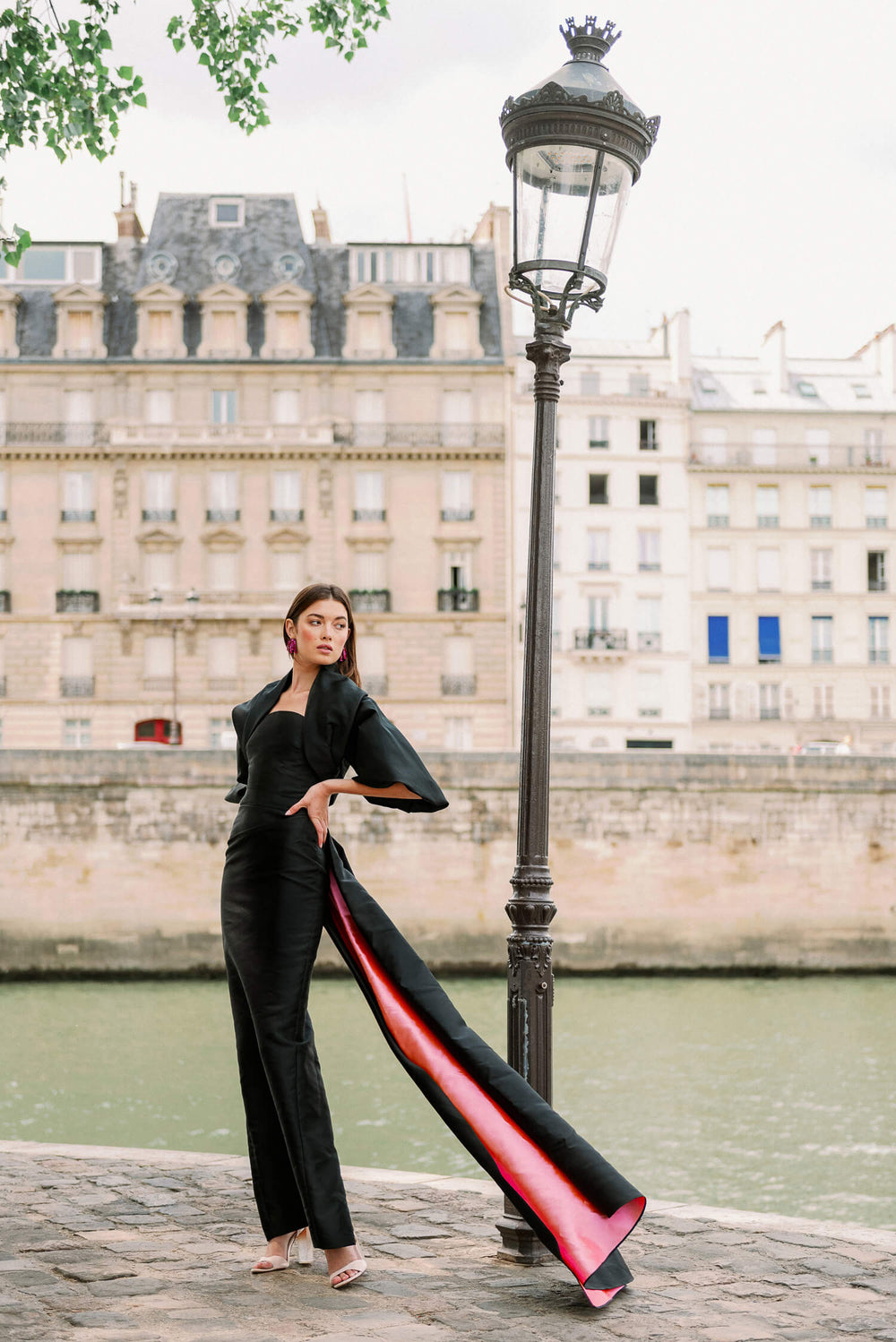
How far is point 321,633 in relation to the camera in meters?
4.14

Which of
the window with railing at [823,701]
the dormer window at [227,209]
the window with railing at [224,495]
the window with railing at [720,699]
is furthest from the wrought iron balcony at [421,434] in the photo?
the window with railing at [823,701]

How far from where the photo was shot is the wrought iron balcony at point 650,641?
129 feet

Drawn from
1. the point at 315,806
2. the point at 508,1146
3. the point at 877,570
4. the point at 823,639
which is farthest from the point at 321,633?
the point at 877,570

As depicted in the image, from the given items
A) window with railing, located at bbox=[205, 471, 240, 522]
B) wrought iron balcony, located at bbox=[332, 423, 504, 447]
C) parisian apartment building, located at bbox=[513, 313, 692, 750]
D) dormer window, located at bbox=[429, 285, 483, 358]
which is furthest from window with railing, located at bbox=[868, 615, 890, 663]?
window with railing, located at bbox=[205, 471, 240, 522]

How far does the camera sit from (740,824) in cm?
2303

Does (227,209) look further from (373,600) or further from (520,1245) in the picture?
(520,1245)

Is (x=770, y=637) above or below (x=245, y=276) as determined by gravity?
below

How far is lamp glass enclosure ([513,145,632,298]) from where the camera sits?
4.64 m

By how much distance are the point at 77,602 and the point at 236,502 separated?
14.1 ft

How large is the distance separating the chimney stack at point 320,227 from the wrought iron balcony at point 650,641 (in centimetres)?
1263

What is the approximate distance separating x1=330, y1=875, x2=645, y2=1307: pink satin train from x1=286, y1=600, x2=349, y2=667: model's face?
0.59m

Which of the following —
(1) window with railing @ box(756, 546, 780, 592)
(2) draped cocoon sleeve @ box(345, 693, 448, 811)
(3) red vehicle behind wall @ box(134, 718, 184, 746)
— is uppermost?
(1) window with railing @ box(756, 546, 780, 592)

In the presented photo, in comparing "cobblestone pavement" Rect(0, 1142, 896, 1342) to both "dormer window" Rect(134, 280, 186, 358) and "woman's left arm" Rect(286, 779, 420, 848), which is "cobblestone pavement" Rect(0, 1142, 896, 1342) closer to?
"woman's left arm" Rect(286, 779, 420, 848)

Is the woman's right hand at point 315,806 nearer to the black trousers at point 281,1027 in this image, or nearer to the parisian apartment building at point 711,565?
the black trousers at point 281,1027
